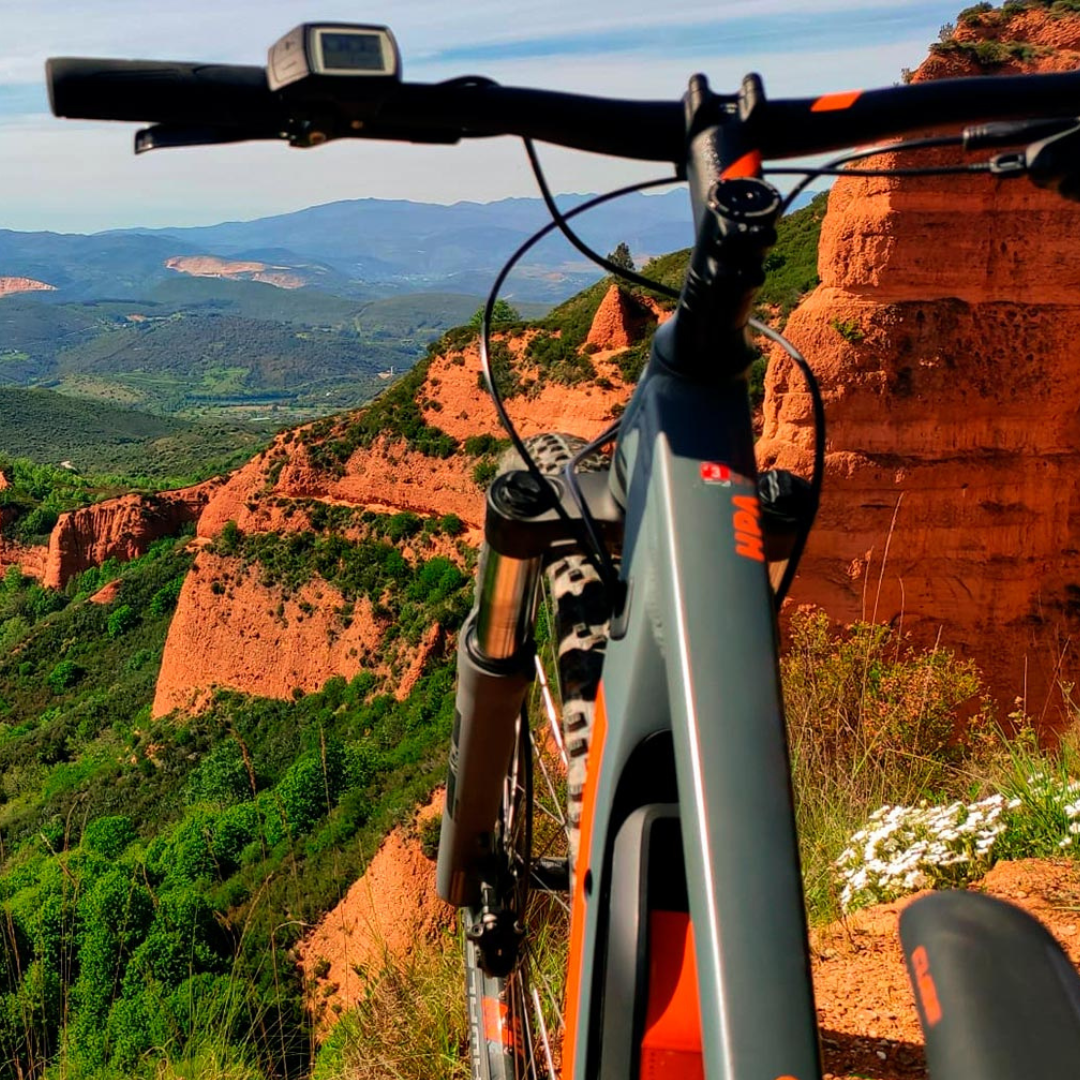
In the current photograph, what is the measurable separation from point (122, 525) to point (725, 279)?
186ft

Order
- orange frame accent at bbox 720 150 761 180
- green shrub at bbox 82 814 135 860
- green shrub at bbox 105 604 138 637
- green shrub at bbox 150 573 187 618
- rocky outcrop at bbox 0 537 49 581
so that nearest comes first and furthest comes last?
orange frame accent at bbox 720 150 761 180
green shrub at bbox 82 814 135 860
green shrub at bbox 150 573 187 618
green shrub at bbox 105 604 138 637
rocky outcrop at bbox 0 537 49 581

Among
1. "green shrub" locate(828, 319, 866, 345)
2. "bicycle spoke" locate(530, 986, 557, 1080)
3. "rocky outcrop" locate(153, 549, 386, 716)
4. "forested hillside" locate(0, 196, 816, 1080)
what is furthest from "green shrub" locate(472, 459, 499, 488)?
"bicycle spoke" locate(530, 986, 557, 1080)

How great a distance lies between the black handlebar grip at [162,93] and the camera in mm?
1438

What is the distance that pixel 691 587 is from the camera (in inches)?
57.7

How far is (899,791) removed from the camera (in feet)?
15.8

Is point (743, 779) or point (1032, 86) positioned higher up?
point (1032, 86)

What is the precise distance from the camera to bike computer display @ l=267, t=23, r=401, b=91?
4.42 feet

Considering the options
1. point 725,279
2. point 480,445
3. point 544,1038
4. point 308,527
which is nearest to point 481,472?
point 480,445

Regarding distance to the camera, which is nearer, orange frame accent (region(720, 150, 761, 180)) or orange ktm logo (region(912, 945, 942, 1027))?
orange ktm logo (region(912, 945, 942, 1027))

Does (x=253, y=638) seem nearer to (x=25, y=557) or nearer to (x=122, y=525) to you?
(x=122, y=525)

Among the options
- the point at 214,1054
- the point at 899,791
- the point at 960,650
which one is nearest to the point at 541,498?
the point at 214,1054

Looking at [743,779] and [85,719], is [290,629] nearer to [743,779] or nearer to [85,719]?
[85,719]

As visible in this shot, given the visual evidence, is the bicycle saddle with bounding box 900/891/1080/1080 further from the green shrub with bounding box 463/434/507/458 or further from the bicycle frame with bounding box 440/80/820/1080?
the green shrub with bounding box 463/434/507/458

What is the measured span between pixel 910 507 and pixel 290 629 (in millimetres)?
24970
